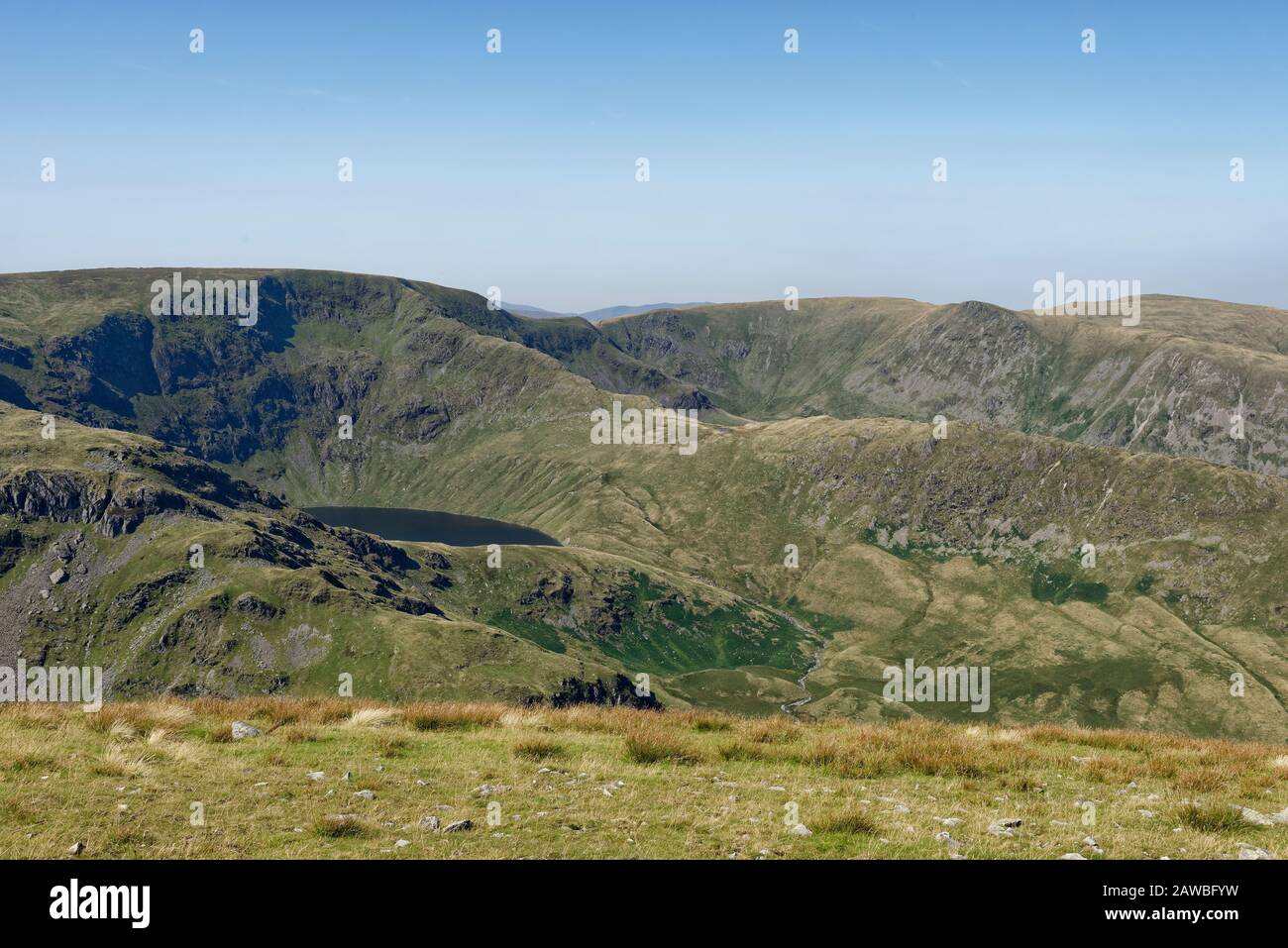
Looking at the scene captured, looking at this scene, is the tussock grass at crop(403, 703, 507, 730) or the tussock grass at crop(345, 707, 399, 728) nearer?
the tussock grass at crop(345, 707, 399, 728)

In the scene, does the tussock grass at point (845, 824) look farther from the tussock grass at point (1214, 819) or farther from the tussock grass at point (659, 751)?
the tussock grass at point (1214, 819)

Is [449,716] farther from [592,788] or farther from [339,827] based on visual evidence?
[339,827]

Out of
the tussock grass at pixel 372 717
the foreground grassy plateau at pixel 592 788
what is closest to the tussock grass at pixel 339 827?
the foreground grassy plateau at pixel 592 788

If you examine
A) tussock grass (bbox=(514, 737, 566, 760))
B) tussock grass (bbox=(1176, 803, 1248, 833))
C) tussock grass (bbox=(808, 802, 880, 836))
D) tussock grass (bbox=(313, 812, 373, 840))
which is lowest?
tussock grass (bbox=(514, 737, 566, 760))

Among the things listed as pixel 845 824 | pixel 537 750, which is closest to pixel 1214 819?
pixel 845 824

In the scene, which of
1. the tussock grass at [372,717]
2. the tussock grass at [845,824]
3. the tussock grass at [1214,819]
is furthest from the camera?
the tussock grass at [372,717]

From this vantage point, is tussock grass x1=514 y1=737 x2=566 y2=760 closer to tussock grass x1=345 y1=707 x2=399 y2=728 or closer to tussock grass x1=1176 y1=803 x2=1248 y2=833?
tussock grass x1=345 y1=707 x2=399 y2=728

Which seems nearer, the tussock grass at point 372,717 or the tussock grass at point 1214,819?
the tussock grass at point 1214,819

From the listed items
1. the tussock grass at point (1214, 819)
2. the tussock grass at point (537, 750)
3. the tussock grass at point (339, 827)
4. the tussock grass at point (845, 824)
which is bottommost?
the tussock grass at point (537, 750)

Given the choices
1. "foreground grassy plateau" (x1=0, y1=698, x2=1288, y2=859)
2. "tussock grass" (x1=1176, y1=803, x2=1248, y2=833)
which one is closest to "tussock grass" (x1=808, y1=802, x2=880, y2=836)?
"foreground grassy plateau" (x1=0, y1=698, x2=1288, y2=859)
